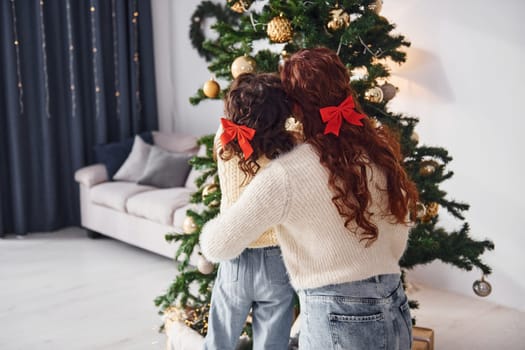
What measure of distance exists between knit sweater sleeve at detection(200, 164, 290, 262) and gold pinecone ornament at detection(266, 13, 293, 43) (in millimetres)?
1013

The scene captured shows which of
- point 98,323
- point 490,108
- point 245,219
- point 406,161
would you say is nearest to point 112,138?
point 98,323

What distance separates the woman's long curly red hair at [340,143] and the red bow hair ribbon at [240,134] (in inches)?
5.7

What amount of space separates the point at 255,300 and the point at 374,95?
911mm

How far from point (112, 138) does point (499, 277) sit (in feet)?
11.7

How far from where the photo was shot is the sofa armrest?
17.5 feet

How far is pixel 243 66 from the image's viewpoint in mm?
2506

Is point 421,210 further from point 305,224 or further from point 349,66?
point 305,224

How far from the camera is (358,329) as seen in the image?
1.66 meters

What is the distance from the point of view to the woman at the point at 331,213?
5.35ft

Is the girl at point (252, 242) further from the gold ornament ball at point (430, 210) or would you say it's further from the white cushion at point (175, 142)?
the white cushion at point (175, 142)

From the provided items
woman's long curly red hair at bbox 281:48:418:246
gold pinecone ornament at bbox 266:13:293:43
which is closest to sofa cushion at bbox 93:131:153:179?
gold pinecone ornament at bbox 266:13:293:43

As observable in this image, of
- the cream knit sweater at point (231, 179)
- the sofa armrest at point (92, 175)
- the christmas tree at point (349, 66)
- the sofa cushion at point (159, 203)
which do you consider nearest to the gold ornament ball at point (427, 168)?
the christmas tree at point (349, 66)

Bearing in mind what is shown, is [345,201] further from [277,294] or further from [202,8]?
[202,8]

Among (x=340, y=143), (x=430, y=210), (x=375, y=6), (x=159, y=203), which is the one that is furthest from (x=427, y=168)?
(x=159, y=203)
